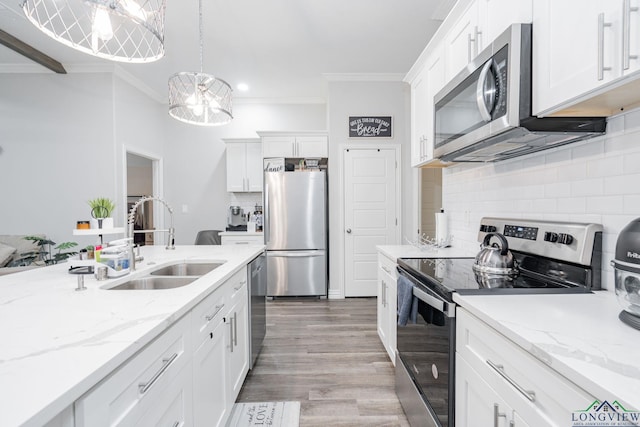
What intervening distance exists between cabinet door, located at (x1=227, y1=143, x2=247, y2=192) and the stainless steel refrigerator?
2.79 feet

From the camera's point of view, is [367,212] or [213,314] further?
[367,212]

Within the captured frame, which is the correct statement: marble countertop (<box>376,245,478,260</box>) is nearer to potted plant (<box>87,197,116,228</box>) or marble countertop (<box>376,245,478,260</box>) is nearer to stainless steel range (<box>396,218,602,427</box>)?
stainless steel range (<box>396,218,602,427</box>)

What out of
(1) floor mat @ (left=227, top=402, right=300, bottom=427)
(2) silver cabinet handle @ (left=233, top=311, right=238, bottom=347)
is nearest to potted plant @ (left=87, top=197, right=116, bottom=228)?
(2) silver cabinet handle @ (left=233, top=311, right=238, bottom=347)

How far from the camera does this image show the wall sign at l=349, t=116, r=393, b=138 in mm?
3928

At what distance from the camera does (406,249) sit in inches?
92.1

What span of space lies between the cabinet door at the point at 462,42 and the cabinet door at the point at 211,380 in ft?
6.42

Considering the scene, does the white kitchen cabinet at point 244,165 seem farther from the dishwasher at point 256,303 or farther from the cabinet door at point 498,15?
the cabinet door at point 498,15

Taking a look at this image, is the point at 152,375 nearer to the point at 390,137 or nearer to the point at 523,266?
the point at 523,266

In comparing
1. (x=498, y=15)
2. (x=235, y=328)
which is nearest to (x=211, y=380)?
(x=235, y=328)

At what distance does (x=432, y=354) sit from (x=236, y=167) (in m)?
3.91

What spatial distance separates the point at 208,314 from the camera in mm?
1321

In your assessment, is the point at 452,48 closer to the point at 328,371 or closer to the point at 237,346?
the point at 237,346

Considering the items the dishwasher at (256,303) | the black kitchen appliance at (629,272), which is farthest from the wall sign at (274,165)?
the black kitchen appliance at (629,272)

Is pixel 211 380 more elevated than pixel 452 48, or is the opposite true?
pixel 452 48
